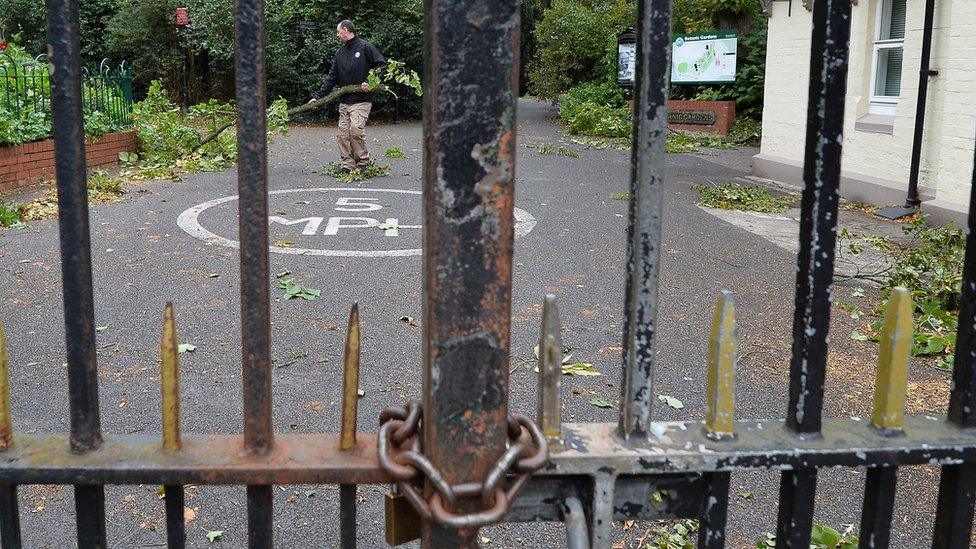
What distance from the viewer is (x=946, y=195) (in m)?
9.23

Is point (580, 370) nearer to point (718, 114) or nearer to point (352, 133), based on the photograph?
point (352, 133)

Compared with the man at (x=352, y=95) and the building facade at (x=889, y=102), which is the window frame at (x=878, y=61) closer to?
the building facade at (x=889, y=102)

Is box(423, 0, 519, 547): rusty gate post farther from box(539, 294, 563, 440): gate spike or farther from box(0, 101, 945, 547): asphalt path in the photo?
box(0, 101, 945, 547): asphalt path

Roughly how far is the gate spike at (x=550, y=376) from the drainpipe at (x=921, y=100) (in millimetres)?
9826

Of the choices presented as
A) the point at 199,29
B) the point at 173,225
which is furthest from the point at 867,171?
the point at 199,29

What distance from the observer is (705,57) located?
2189 cm

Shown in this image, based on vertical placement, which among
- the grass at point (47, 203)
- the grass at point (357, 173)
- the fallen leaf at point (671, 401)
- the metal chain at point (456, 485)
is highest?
the metal chain at point (456, 485)

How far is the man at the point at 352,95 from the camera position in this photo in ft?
42.4

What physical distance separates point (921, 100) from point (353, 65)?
7654 millimetres

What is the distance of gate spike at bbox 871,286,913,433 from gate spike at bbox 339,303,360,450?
83 centimetres

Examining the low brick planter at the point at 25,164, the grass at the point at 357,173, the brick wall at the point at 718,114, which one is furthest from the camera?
the brick wall at the point at 718,114

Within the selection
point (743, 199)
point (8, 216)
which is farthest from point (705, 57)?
point (8, 216)

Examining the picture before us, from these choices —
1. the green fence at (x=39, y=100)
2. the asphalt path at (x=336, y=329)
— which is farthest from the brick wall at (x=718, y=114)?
the green fence at (x=39, y=100)

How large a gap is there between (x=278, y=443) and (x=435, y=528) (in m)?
0.30
